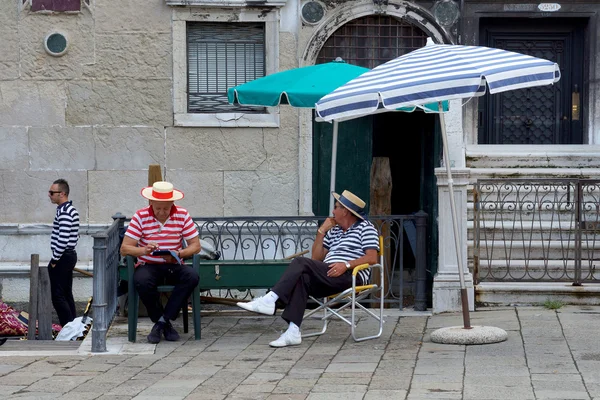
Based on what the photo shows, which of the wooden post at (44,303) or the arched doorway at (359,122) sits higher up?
the arched doorway at (359,122)

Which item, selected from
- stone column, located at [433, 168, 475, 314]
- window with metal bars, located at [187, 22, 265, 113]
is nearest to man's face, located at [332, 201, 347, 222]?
stone column, located at [433, 168, 475, 314]

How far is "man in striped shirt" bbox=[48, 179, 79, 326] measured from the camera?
11625 mm

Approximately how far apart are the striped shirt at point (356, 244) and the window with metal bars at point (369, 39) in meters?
4.30

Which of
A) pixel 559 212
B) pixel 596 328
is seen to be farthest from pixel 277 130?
pixel 596 328

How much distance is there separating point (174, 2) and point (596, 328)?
21.2 feet

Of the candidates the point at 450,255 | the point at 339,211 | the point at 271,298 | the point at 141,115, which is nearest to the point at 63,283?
the point at 141,115

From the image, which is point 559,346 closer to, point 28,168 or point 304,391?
point 304,391

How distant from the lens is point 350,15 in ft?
42.5

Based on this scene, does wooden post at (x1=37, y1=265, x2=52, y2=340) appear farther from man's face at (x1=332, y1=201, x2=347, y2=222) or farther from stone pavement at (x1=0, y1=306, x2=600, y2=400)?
man's face at (x1=332, y1=201, x2=347, y2=222)

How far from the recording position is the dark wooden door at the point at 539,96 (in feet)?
44.4

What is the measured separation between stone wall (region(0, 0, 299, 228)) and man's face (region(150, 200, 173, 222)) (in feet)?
A: 11.6

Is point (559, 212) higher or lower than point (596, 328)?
higher

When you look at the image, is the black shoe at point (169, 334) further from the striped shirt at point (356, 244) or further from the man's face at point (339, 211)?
the man's face at point (339, 211)

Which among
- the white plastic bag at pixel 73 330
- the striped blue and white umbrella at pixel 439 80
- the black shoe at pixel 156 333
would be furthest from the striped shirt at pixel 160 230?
the white plastic bag at pixel 73 330
